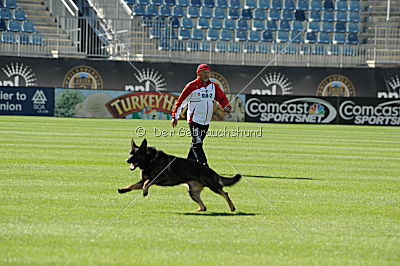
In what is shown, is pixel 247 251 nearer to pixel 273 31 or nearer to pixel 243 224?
pixel 243 224

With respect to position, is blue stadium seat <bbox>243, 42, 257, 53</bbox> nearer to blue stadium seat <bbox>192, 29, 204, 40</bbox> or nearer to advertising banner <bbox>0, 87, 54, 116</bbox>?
blue stadium seat <bbox>192, 29, 204, 40</bbox>

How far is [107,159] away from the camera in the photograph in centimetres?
1520

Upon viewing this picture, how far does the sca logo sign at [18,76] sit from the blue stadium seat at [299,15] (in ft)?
49.4

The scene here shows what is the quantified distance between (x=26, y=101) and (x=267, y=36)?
13.8 metres

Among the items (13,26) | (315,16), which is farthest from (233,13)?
(13,26)

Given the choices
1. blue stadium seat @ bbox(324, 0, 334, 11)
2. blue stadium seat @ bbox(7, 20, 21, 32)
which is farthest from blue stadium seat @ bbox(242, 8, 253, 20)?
blue stadium seat @ bbox(7, 20, 21, 32)

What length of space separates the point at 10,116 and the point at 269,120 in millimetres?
11835

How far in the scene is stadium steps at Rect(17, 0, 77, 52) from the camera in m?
33.9

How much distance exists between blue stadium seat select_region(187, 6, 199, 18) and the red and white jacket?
2681cm

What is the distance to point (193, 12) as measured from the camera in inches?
1492

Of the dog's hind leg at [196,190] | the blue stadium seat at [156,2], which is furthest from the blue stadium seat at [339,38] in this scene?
the dog's hind leg at [196,190]

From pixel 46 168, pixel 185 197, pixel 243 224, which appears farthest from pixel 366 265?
pixel 46 168

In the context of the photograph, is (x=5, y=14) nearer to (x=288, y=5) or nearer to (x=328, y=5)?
(x=288, y=5)

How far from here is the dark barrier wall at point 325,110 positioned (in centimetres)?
3275
